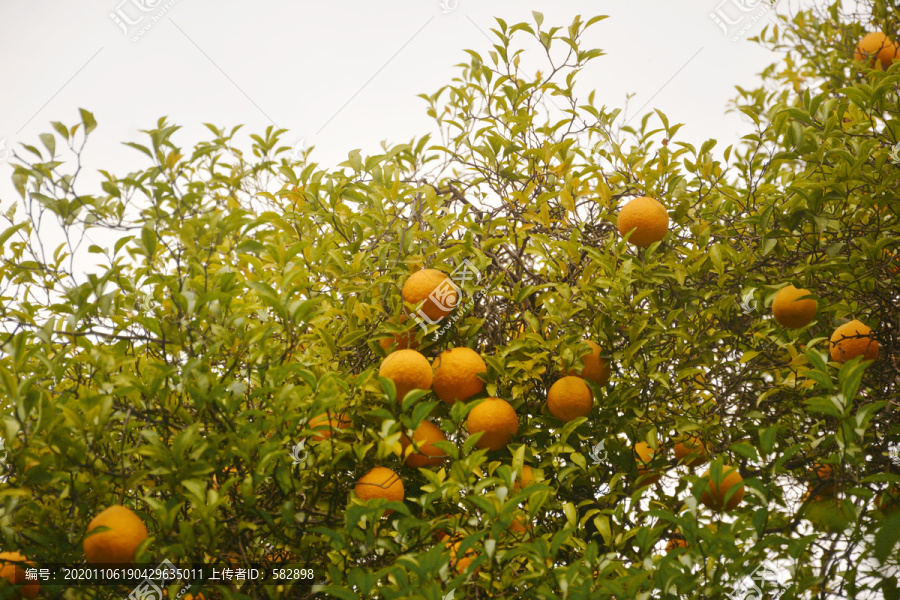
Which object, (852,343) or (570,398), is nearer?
(570,398)

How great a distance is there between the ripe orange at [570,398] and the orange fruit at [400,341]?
0.41m

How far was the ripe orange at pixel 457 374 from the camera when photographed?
5.57 ft

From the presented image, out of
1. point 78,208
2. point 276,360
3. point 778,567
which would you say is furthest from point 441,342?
point 778,567

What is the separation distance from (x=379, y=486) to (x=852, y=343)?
4.56 ft

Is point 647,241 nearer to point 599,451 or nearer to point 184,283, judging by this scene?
point 599,451

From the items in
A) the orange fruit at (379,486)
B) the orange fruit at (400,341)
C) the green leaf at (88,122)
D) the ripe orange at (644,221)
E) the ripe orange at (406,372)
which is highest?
the green leaf at (88,122)

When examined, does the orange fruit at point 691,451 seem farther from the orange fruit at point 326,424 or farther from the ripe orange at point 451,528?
the orange fruit at point 326,424

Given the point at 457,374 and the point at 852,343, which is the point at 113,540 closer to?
the point at 457,374

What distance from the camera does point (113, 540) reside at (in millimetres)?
1277

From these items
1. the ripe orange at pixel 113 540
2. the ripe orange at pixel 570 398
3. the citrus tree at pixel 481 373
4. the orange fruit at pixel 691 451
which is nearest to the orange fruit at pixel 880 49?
the citrus tree at pixel 481 373

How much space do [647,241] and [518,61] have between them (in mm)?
830

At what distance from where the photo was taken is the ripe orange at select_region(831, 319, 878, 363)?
5.79ft

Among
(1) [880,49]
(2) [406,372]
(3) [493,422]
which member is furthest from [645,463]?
(1) [880,49]

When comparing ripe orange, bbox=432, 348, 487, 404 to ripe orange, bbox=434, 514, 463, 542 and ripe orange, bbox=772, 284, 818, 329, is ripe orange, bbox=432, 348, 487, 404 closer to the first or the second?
ripe orange, bbox=434, 514, 463, 542
